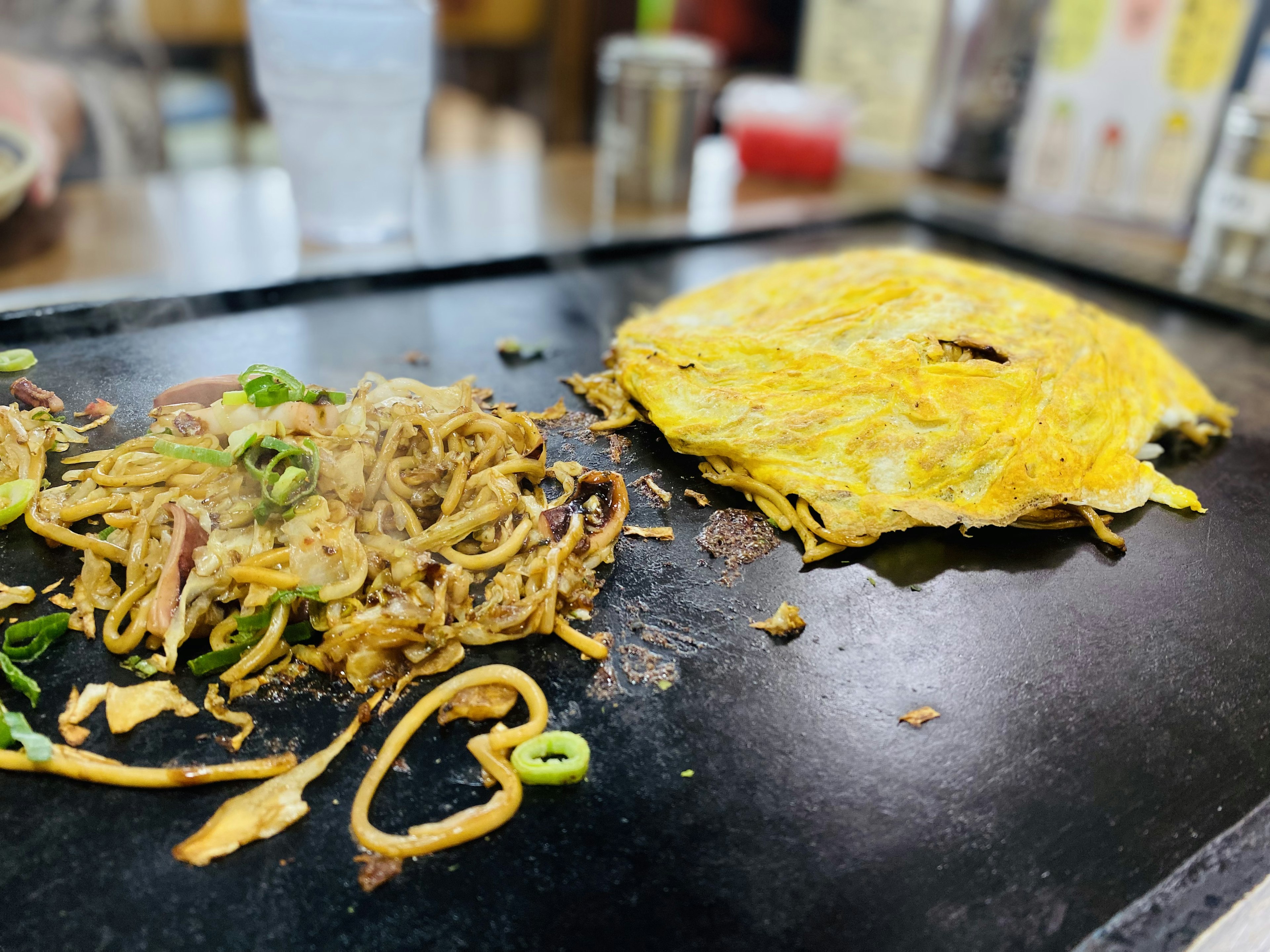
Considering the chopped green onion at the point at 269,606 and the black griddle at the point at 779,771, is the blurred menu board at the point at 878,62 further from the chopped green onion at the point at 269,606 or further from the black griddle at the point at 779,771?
the chopped green onion at the point at 269,606

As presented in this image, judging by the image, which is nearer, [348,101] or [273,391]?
[273,391]

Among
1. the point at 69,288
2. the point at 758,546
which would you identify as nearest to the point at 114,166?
the point at 69,288

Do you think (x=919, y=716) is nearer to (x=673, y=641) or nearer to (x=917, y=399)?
(x=673, y=641)

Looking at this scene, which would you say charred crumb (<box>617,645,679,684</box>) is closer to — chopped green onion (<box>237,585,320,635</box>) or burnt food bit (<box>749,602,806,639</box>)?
burnt food bit (<box>749,602,806,639</box>)

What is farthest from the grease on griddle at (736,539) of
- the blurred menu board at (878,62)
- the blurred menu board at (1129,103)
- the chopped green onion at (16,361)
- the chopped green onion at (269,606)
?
the blurred menu board at (878,62)

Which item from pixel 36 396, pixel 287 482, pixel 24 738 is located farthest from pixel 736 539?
pixel 36 396

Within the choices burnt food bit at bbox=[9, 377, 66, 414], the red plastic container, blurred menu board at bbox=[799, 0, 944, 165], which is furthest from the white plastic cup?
blurred menu board at bbox=[799, 0, 944, 165]
